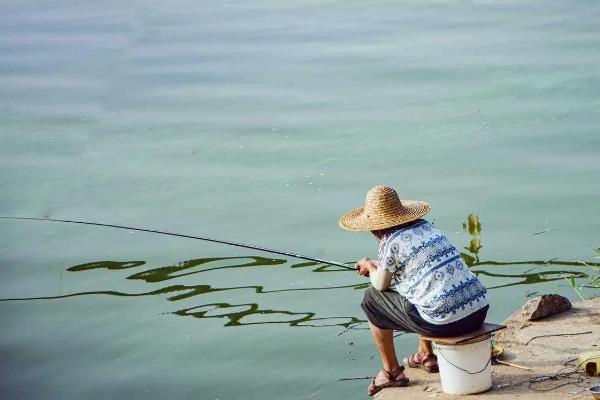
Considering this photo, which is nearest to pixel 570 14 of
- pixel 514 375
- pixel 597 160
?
pixel 597 160

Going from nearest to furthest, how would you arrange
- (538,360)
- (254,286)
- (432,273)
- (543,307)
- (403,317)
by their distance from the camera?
(432,273) < (403,317) < (538,360) < (543,307) < (254,286)

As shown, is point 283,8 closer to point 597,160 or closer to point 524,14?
point 524,14

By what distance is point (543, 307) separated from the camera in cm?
526

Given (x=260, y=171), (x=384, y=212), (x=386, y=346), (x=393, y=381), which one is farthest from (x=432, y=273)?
(x=260, y=171)

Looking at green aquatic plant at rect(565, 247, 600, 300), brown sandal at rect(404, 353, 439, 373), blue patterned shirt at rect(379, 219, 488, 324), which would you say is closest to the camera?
blue patterned shirt at rect(379, 219, 488, 324)

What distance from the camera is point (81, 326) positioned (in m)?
6.55

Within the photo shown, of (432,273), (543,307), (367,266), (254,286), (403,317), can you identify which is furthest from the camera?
(254,286)

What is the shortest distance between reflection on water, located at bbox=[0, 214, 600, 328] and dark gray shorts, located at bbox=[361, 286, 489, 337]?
1.48 m

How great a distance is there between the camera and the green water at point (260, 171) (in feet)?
20.3

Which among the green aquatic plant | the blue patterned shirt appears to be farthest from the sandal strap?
the green aquatic plant

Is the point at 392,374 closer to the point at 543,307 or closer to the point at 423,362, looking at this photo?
the point at 423,362

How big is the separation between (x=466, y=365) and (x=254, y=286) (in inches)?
97.1

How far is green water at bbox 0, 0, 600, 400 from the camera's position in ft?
20.3

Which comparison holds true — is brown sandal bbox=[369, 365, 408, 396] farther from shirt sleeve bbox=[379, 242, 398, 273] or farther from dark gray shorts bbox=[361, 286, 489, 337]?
shirt sleeve bbox=[379, 242, 398, 273]
